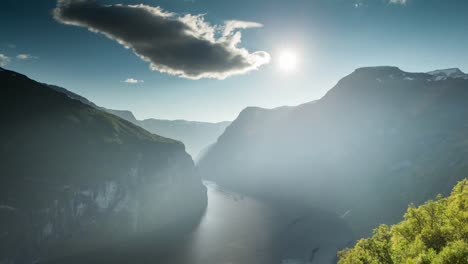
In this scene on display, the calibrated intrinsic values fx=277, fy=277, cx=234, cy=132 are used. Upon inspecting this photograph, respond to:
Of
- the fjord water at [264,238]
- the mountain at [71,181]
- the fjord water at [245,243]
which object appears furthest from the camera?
the fjord water at [264,238]

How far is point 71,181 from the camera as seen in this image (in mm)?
117375

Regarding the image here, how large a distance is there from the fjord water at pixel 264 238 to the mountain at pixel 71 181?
18197 millimetres

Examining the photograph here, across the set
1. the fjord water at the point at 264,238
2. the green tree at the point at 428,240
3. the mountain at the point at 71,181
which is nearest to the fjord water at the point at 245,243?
the fjord water at the point at 264,238

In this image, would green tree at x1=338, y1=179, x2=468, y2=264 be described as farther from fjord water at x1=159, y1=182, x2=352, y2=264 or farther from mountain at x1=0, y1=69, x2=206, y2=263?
mountain at x1=0, y1=69, x2=206, y2=263

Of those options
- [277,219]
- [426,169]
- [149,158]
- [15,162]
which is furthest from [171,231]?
[426,169]

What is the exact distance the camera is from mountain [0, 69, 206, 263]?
331 feet

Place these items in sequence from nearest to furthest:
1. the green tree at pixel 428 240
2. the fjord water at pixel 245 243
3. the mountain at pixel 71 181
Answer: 1. the green tree at pixel 428 240
2. the mountain at pixel 71 181
3. the fjord water at pixel 245 243

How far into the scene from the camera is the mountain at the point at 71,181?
100812 mm

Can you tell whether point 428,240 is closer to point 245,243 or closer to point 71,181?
point 245,243

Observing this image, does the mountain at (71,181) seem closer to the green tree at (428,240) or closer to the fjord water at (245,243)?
the fjord water at (245,243)

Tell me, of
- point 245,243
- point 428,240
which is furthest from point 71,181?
point 428,240

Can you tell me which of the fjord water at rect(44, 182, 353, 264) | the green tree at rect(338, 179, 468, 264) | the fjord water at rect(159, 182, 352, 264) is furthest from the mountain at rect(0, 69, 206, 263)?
the green tree at rect(338, 179, 468, 264)

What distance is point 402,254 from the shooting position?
34.6m

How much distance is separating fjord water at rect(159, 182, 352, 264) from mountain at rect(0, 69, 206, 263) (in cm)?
1820
